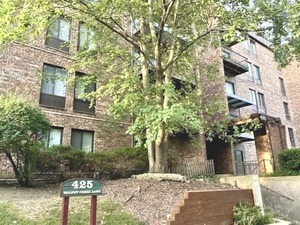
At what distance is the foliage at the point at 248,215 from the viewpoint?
7.49 meters

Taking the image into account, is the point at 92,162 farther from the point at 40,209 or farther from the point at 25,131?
the point at 40,209

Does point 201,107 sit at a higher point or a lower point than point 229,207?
higher

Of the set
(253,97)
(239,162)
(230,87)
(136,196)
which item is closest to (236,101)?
(230,87)

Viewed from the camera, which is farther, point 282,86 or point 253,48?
point 282,86

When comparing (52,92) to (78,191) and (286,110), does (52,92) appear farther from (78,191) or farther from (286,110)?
(286,110)

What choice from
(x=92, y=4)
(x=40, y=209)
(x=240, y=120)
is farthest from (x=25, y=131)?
(x=240, y=120)

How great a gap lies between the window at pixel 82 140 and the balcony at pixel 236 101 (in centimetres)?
1088

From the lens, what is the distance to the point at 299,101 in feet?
97.1

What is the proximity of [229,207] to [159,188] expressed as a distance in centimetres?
220

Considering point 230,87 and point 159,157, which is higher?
point 230,87

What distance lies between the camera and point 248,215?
777 cm

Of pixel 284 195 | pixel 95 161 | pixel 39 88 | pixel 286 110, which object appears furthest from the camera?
pixel 286 110

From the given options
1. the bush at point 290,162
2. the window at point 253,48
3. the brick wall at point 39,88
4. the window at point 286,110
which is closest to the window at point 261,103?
the window at point 286,110

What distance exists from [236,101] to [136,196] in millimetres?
15498
